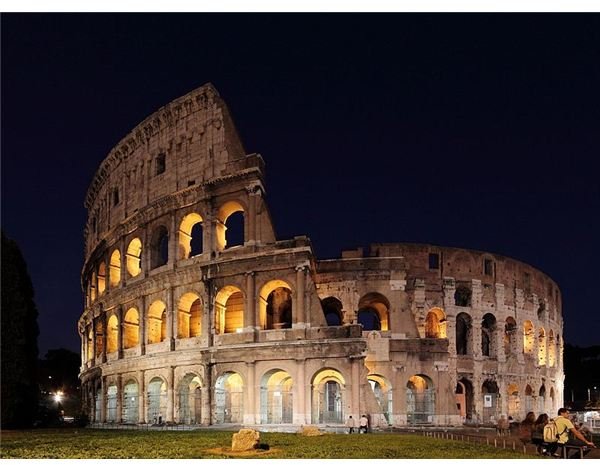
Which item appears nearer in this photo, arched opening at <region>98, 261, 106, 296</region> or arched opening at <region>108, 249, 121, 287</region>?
arched opening at <region>108, 249, 121, 287</region>

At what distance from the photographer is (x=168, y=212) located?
30000mm

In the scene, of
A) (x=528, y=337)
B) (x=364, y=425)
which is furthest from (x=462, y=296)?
(x=364, y=425)

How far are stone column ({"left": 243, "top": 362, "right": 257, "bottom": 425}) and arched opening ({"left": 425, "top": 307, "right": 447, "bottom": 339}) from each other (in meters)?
10.3

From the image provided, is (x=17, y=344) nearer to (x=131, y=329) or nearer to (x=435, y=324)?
(x=131, y=329)

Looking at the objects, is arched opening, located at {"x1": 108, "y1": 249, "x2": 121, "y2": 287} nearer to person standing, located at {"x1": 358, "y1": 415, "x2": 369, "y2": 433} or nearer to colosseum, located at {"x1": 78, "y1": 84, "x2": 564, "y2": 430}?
colosseum, located at {"x1": 78, "y1": 84, "x2": 564, "y2": 430}

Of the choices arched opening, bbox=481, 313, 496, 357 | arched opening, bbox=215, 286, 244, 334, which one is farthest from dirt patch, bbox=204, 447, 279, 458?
arched opening, bbox=481, 313, 496, 357

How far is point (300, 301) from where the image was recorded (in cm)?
2569

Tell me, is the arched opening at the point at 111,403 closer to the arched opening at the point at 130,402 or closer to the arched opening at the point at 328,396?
the arched opening at the point at 130,402

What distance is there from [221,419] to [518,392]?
16059 mm

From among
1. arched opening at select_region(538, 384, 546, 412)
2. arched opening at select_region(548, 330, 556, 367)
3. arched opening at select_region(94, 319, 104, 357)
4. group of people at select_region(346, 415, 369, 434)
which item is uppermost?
arched opening at select_region(94, 319, 104, 357)

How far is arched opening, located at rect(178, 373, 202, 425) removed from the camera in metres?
27.9

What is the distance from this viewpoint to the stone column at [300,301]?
25594 millimetres

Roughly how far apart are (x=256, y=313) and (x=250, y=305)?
0.38 metres
